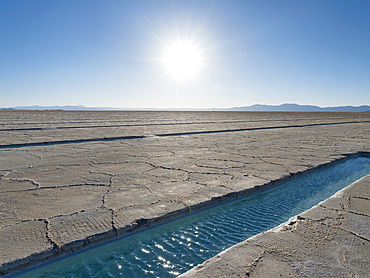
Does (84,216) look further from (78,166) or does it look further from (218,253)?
(78,166)

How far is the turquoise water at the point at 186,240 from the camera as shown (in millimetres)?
1082

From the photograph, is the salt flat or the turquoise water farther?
the salt flat

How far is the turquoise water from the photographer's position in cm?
108

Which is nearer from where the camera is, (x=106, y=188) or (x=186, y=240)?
(x=186, y=240)

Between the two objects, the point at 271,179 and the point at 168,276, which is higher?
the point at 271,179

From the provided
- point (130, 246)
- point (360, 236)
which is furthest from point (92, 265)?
point (360, 236)

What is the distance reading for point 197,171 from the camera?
8.42 ft

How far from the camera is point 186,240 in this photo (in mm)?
1318

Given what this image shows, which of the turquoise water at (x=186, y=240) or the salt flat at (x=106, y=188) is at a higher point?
the salt flat at (x=106, y=188)

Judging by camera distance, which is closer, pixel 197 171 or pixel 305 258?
pixel 305 258

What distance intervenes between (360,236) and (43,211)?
74.1 inches

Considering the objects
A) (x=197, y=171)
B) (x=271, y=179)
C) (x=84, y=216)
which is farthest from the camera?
(x=197, y=171)

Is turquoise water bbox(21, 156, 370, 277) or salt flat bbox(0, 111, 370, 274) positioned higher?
salt flat bbox(0, 111, 370, 274)

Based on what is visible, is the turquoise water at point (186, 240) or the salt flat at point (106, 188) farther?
the salt flat at point (106, 188)
